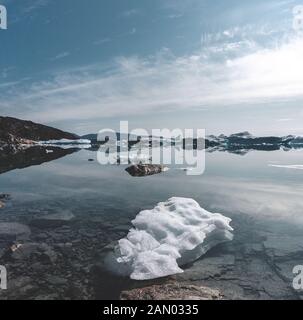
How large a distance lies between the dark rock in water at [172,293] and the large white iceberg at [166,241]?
53 cm

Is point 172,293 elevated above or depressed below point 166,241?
below

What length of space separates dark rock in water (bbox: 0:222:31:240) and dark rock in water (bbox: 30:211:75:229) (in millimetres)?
488

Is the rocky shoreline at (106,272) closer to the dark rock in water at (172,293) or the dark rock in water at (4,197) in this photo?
the dark rock in water at (172,293)

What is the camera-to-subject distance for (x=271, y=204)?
1529 centimetres

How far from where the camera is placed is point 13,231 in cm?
1124

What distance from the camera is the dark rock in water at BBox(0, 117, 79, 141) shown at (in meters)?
83.7

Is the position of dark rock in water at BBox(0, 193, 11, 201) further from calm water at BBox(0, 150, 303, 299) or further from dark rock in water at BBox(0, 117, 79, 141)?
dark rock in water at BBox(0, 117, 79, 141)

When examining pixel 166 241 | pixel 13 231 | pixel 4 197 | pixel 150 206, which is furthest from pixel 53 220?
pixel 4 197

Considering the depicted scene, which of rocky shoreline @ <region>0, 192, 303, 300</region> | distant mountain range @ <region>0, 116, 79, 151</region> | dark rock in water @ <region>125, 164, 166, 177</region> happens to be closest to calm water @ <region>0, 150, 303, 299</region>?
rocky shoreline @ <region>0, 192, 303, 300</region>

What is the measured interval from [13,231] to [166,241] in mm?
4904

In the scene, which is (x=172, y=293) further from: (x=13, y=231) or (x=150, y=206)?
(x=150, y=206)

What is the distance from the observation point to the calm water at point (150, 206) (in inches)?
321
